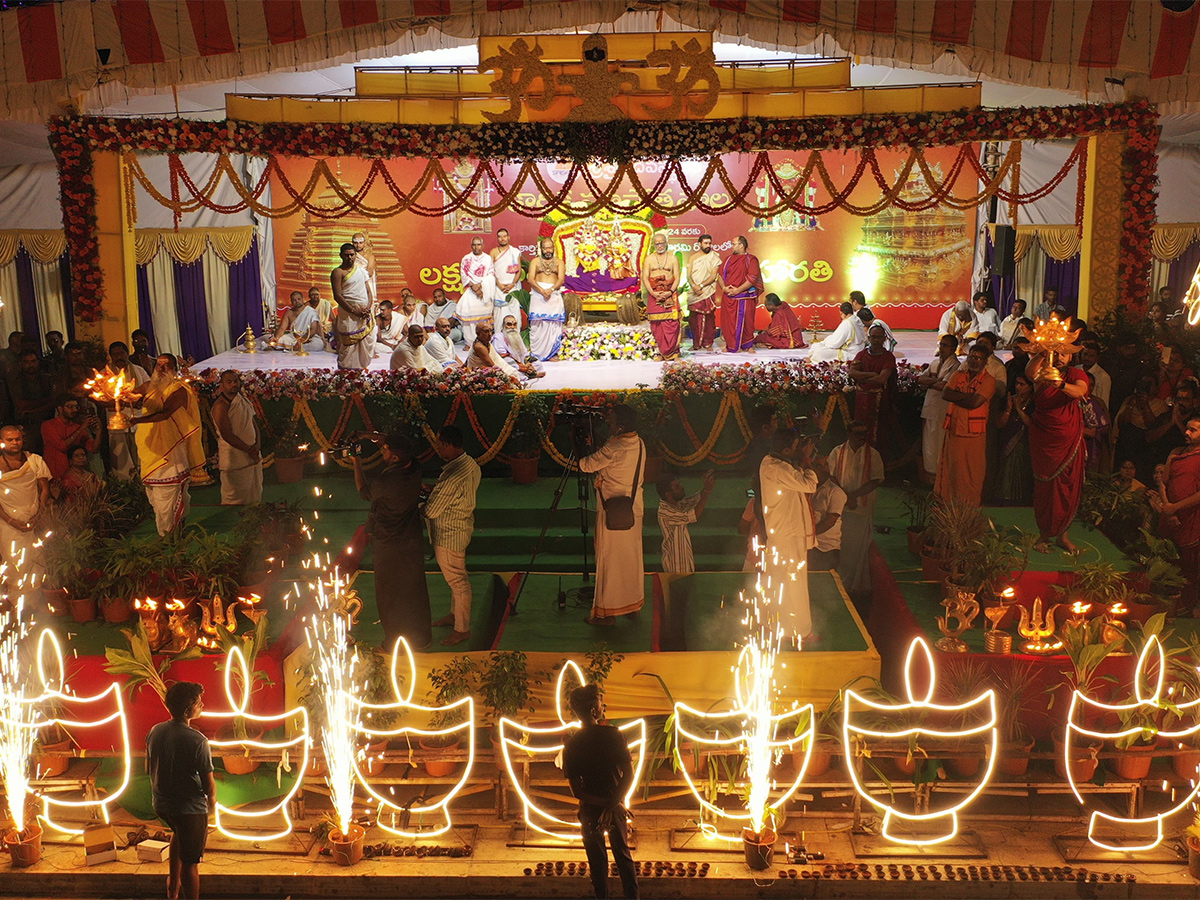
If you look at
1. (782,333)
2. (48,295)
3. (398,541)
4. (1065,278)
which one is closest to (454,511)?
(398,541)

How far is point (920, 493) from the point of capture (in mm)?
9430

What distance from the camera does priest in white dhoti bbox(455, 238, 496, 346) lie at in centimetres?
1675

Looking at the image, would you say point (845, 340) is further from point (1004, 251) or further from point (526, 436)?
point (526, 436)

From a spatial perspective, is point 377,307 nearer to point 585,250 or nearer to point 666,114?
point 585,250

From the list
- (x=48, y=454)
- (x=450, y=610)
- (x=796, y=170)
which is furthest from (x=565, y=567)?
(x=796, y=170)

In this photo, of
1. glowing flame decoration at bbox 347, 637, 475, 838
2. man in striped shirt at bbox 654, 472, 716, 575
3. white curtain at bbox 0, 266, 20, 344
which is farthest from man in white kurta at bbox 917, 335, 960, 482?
white curtain at bbox 0, 266, 20, 344

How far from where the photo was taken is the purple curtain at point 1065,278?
1773cm

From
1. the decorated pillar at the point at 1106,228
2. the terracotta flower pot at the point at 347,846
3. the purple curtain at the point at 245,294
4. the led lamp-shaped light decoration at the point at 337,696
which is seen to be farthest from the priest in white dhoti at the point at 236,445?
the purple curtain at the point at 245,294

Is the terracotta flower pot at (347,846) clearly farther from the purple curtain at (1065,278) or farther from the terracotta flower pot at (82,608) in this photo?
the purple curtain at (1065,278)

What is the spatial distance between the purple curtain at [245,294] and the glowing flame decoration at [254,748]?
503 inches

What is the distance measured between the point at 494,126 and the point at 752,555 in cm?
551

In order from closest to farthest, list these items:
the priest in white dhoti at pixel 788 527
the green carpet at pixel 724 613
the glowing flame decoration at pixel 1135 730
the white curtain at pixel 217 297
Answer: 1. the glowing flame decoration at pixel 1135 730
2. the priest in white dhoti at pixel 788 527
3. the green carpet at pixel 724 613
4. the white curtain at pixel 217 297

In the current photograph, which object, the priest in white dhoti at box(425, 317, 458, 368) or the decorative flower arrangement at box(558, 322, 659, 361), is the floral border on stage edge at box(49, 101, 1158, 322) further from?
the decorative flower arrangement at box(558, 322, 659, 361)

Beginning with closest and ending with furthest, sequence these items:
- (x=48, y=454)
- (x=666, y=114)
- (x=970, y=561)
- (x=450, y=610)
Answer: (x=970, y=561) → (x=450, y=610) → (x=48, y=454) → (x=666, y=114)
